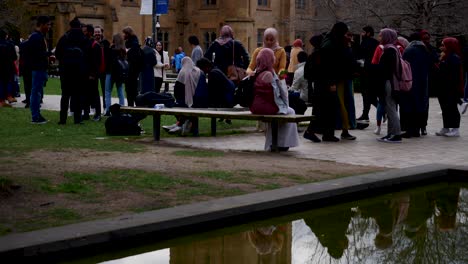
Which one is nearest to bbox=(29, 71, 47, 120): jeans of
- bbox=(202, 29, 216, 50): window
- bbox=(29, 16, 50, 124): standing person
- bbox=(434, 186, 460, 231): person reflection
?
bbox=(29, 16, 50, 124): standing person

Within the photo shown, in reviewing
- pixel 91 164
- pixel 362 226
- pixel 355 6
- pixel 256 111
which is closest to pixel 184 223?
pixel 362 226

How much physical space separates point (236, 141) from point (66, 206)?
23.0 ft

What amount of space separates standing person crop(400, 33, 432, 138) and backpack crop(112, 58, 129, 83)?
21.8 ft

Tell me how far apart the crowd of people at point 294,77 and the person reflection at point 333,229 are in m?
4.41

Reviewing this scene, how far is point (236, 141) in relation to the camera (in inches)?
603

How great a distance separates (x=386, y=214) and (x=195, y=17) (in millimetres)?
52719

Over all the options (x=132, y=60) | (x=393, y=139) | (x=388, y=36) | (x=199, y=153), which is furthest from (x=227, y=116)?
(x=132, y=60)

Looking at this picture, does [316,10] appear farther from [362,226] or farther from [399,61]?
[362,226]

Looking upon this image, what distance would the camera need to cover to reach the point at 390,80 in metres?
15.2

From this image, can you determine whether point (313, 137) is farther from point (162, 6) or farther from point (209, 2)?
point (209, 2)

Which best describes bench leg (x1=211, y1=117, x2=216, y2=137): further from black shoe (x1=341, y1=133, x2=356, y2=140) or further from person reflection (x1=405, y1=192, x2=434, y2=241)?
person reflection (x1=405, y1=192, x2=434, y2=241)

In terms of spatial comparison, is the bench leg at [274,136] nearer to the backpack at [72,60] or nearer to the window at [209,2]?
the backpack at [72,60]

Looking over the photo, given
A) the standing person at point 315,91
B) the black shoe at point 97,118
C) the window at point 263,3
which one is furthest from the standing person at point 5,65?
the window at point 263,3

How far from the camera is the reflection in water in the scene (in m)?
7.45
